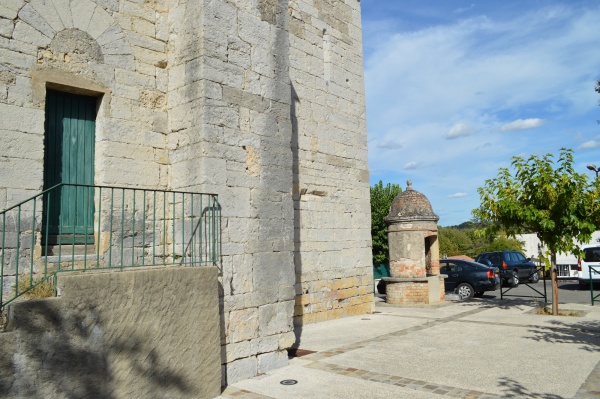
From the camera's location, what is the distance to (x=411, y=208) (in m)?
12.4

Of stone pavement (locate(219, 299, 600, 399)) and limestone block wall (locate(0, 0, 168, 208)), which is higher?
limestone block wall (locate(0, 0, 168, 208))

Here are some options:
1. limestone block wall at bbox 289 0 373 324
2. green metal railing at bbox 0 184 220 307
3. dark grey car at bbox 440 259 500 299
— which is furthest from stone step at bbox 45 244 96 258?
dark grey car at bbox 440 259 500 299

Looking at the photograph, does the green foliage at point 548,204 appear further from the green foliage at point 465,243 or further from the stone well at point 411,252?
the green foliage at point 465,243

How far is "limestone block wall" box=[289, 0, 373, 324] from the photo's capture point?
890 centimetres

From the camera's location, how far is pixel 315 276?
8.93m

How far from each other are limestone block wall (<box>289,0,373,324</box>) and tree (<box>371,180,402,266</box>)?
31.1 feet

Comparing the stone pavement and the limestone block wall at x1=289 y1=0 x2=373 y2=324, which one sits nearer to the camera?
the stone pavement

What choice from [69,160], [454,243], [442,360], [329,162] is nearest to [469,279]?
[329,162]

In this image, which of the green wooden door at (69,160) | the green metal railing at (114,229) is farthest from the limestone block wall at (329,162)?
the green wooden door at (69,160)

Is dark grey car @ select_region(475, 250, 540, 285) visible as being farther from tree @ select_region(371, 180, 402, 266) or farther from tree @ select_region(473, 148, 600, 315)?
tree @ select_region(473, 148, 600, 315)

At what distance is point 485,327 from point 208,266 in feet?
18.6

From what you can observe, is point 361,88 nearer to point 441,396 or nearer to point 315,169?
point 315,169

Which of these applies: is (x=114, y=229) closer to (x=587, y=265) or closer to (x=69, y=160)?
(x=69, y=160)

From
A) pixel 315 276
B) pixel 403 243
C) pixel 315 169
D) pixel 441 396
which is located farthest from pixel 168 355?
pixel 403 243
